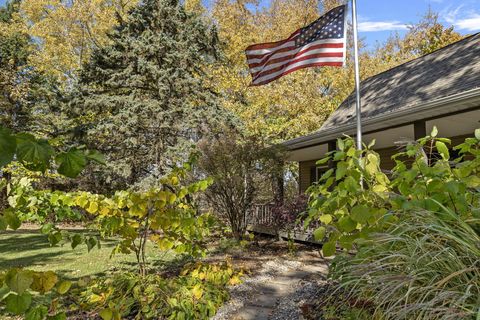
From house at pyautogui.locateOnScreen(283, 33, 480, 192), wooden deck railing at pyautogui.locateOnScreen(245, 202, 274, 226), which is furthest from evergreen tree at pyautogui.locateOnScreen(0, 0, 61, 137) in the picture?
house at pyautogui.locateOnScreen(283, 33, 480, 192)

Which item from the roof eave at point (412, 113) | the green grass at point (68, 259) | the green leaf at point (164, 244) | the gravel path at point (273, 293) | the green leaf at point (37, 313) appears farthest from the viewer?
the green grass at point (68, 259)

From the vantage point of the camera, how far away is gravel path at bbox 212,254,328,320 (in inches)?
159

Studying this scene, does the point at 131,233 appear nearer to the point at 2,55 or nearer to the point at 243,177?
the point at 243,177

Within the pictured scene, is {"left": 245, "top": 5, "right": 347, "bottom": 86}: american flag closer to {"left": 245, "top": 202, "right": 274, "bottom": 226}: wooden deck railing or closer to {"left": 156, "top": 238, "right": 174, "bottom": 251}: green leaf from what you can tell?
{"left": 156, "top": 238, "right": 174, "bottom": 251}: green leaf

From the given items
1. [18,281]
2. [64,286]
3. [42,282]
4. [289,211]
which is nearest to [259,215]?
[289,211]

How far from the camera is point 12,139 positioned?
3.46ft

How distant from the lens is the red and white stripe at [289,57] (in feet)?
20.1

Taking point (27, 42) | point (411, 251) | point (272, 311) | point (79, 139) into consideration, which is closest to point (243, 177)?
point (272, 311)

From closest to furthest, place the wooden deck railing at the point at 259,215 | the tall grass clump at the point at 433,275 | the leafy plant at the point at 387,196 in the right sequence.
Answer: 1. the tall grass clump at the point at 433,275
2. the leafy plant at the point at 387,196
3. the wooden deck railing at the point at 259,215

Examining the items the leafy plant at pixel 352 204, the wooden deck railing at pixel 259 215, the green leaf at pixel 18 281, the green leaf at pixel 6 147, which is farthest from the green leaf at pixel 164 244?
the wooden deck railing at pixel 259 215

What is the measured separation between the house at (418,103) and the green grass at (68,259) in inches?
210

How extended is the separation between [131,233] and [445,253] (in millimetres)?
2822

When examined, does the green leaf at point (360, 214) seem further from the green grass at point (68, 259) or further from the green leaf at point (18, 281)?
the green grass at point (68, 259)

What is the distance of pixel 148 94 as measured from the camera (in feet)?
57.2
